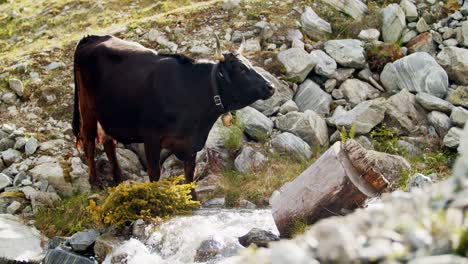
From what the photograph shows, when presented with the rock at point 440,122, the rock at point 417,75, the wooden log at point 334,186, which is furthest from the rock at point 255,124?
the wooden log at point 334,186

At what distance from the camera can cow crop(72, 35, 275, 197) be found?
9.61 meters

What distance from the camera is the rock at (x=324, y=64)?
1229 cm

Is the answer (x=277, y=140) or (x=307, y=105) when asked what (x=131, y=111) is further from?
(x=307, y=105)

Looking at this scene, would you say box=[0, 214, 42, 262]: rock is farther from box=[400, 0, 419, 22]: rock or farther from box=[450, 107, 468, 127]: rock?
box=[400, 0, 419, 22]: rock

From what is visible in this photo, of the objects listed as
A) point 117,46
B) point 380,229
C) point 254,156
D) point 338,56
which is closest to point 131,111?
point 117,46

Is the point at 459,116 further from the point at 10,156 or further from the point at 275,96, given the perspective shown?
the point at 10,156

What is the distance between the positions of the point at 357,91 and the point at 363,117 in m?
1.05

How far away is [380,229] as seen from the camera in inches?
121

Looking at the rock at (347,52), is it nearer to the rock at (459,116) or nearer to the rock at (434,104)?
the rock at (434,104)

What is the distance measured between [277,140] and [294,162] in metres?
0.53

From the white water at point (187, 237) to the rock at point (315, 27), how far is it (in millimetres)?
5858

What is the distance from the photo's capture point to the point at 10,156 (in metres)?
10.6

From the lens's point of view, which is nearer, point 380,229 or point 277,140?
point 380,229

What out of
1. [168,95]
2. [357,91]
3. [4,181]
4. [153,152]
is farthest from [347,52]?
[4,181]
